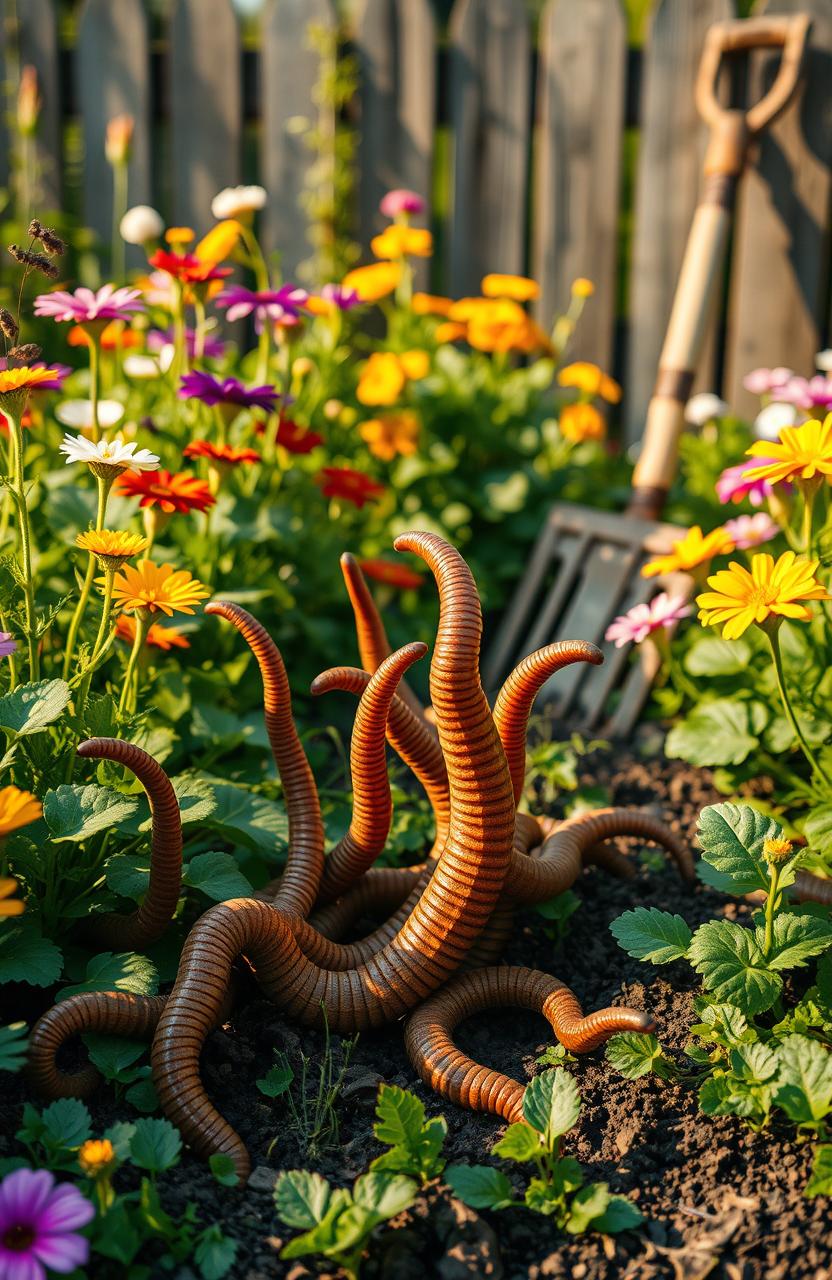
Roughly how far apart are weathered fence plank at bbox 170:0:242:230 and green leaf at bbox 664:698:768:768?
9.77 ft

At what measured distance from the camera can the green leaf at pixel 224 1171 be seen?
135cm

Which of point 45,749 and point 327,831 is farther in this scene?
point 327,831

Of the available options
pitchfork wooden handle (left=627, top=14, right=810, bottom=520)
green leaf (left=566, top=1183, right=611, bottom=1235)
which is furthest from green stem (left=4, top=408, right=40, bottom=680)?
pitchfork wooden handle (left=627, top=14, right=810, bottom=520)

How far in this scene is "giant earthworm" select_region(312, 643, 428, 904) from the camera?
1547 millimetres

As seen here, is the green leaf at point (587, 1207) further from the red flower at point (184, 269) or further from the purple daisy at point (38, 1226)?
the red flower at point (184, 269)

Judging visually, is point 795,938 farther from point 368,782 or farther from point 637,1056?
point 368,782

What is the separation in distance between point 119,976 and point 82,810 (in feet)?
0.75

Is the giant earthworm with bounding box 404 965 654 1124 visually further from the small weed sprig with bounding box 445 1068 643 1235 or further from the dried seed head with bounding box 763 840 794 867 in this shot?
the dried seed head with bounding box 763 840 794 867

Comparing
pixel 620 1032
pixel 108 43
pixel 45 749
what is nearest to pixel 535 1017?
pixel 620 1032

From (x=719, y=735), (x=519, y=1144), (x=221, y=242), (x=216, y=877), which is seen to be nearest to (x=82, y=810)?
(x=216, y=877)

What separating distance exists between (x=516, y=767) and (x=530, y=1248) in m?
0.66

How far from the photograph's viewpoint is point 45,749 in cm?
164

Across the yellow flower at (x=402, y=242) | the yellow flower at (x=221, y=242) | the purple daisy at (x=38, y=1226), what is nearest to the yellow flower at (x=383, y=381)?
the yellow flower at (x=402, y=242)

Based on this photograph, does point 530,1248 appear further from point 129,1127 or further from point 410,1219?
point 129,1127
